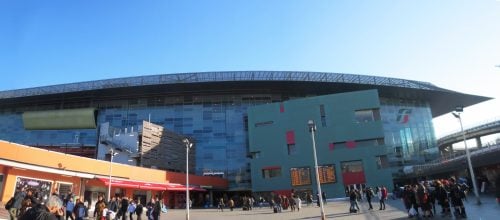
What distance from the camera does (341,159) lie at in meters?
49.9

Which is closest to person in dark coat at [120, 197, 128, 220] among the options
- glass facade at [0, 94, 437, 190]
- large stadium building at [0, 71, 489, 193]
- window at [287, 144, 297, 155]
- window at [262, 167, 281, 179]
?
window at [262, 167, 281, 179]

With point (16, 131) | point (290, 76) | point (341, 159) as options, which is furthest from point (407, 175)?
point (16, 131)

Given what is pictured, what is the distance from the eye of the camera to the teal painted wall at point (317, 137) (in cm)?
4900

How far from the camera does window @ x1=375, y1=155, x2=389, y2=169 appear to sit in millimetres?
48606

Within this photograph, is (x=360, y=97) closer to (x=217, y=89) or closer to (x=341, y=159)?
(x=341, y=159)

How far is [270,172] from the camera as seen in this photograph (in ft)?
175

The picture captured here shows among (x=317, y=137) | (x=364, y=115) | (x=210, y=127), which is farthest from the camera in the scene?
(x=210, y=127)

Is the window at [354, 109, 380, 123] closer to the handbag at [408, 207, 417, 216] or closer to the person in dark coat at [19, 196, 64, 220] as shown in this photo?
the handbag at [408, 207, 417, 216]

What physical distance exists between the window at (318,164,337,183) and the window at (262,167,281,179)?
19.6 ft

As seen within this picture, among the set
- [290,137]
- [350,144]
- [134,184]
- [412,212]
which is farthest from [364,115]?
[412,212]

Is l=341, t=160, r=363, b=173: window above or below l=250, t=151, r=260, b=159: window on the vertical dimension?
below

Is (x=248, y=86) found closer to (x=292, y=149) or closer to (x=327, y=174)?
(x=292, y=149)

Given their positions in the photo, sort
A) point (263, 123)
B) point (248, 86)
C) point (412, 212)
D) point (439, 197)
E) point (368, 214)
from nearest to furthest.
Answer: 1. point (439, 197)
2. point (412, 212)
3. point (368, 214)
4. point (263, 123)
5. point (248, 86)

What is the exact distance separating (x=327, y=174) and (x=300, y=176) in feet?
11.8
